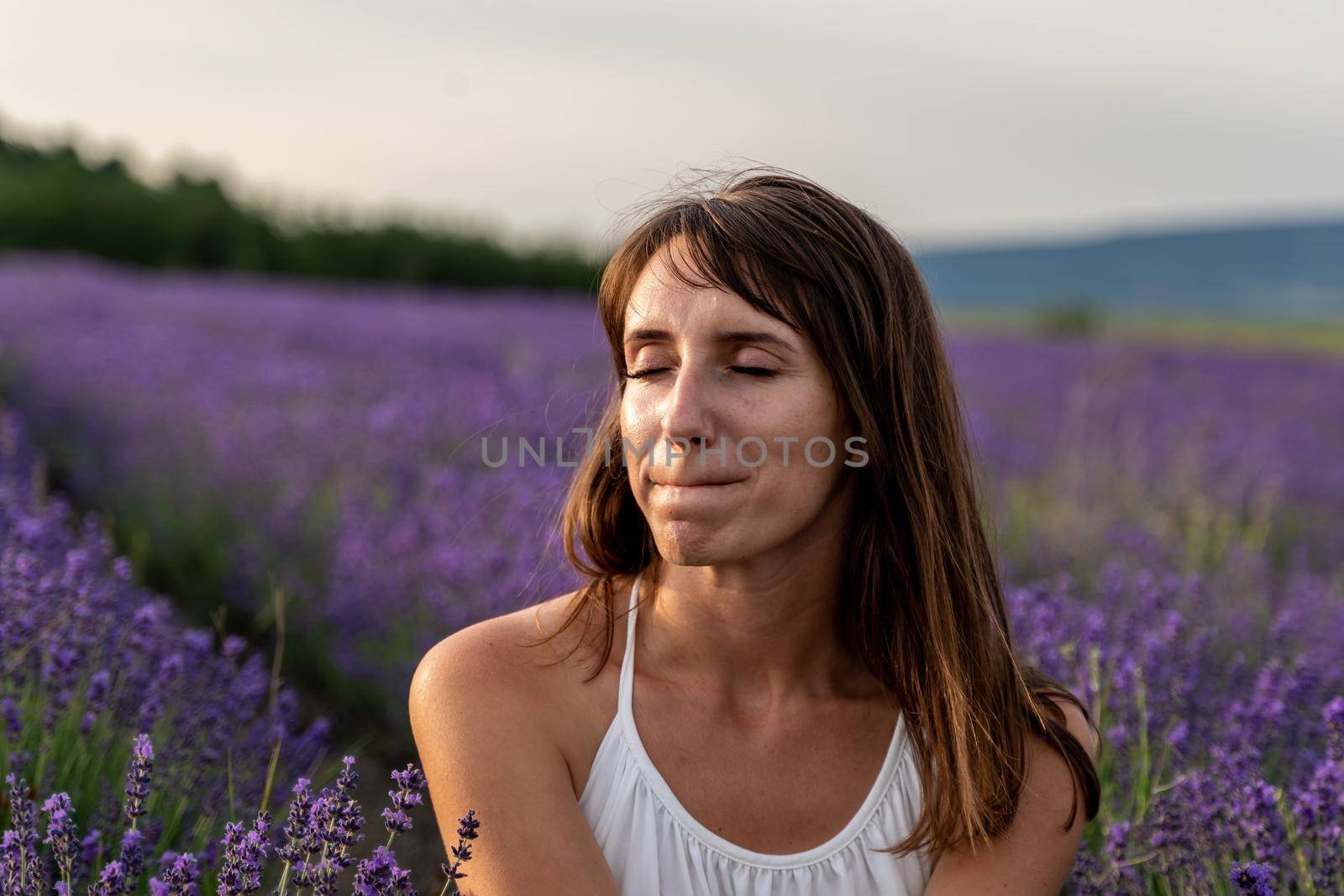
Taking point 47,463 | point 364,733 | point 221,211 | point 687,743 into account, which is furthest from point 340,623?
point 221,211

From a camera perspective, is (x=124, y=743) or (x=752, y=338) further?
(x=124, y=743)

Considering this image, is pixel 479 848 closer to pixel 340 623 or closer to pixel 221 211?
pixel 340 623

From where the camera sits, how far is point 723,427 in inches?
62.2

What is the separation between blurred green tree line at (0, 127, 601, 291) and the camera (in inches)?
723

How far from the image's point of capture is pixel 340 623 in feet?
11.1

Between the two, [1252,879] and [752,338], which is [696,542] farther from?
[1252,879]

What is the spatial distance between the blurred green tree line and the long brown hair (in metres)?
18.0

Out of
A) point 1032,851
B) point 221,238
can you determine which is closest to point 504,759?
point 1032,851

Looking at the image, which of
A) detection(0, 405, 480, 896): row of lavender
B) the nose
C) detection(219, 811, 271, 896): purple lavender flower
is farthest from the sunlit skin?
detection(219, 811, 271, 896): purple lavender flower

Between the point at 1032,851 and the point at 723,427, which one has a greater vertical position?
the point at 723,427

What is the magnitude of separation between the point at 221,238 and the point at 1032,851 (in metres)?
18.8

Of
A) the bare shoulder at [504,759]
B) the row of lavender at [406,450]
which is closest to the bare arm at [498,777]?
the bare shoulder at [504,759]

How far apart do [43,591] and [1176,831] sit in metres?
1.77

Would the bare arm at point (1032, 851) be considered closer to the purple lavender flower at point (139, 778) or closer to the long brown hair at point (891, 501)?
the long brown hair at point (891, 501)
